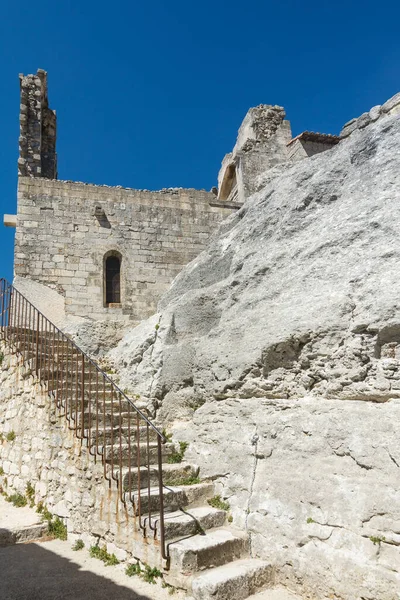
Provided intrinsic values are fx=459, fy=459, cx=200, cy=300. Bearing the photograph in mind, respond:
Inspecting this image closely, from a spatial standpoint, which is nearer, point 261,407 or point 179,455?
point 261,407

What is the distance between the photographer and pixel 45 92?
14.7 meters

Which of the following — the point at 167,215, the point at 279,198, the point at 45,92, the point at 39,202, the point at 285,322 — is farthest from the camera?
the point at 45,92

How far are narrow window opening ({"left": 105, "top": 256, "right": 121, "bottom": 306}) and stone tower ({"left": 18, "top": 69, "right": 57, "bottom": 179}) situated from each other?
3625mm

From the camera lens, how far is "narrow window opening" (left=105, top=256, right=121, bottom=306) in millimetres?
11250

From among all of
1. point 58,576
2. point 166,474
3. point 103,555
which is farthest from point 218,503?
point 58,576

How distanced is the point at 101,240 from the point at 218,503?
25.1 ft


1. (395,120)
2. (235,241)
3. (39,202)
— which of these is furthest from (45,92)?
(395,120)

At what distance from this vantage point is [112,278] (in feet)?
37.3

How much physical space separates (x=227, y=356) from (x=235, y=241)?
2.18 meters

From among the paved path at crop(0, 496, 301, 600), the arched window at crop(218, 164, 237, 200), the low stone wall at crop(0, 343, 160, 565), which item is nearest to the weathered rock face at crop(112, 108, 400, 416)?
the low stone wall at crop(0, 343, 160, 565)

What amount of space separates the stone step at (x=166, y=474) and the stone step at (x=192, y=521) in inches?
18.5

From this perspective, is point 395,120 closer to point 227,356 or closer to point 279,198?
point 279,198

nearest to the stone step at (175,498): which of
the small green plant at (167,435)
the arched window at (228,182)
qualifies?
the small green plant at (167,435)

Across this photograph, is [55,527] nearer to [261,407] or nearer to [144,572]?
[144,572]
